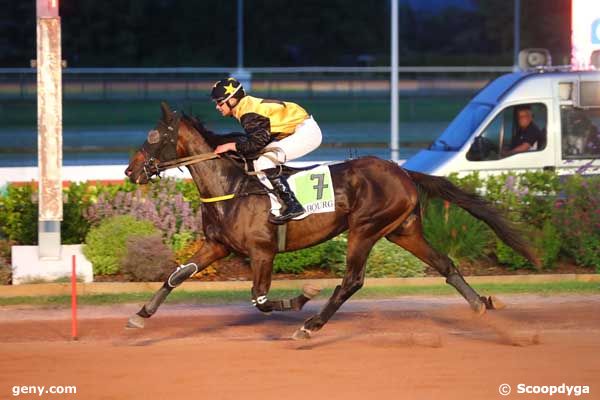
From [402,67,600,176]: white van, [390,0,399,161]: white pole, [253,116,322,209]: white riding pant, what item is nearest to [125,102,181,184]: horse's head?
[253,116,322,209]: white riding pant

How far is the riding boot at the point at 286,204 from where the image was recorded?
10305mm

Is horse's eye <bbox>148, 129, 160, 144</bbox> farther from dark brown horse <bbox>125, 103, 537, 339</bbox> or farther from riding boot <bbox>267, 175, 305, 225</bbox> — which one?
riding boot <bbox>267, 175, 305, 225</bbox>

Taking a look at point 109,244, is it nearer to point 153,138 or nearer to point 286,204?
point 153,138

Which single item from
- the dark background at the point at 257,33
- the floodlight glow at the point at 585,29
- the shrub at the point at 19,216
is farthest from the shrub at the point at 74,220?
the dark background at the point at 257,33

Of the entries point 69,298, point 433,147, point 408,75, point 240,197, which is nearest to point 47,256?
point 69,298

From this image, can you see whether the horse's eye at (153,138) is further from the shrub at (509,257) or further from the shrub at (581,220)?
the shrub at (581,220)

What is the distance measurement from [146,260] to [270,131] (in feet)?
11.5

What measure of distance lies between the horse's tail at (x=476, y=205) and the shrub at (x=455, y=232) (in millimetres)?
2744

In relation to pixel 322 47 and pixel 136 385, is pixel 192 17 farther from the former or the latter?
pixel 136 385

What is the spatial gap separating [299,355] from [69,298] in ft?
12.5

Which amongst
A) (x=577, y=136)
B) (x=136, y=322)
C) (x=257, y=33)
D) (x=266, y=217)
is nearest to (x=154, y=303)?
(x=136, y=322)

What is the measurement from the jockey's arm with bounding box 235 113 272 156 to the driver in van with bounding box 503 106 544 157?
21.0 ft

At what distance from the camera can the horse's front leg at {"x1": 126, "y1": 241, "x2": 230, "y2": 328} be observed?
10258 mm

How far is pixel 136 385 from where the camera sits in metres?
8.85
